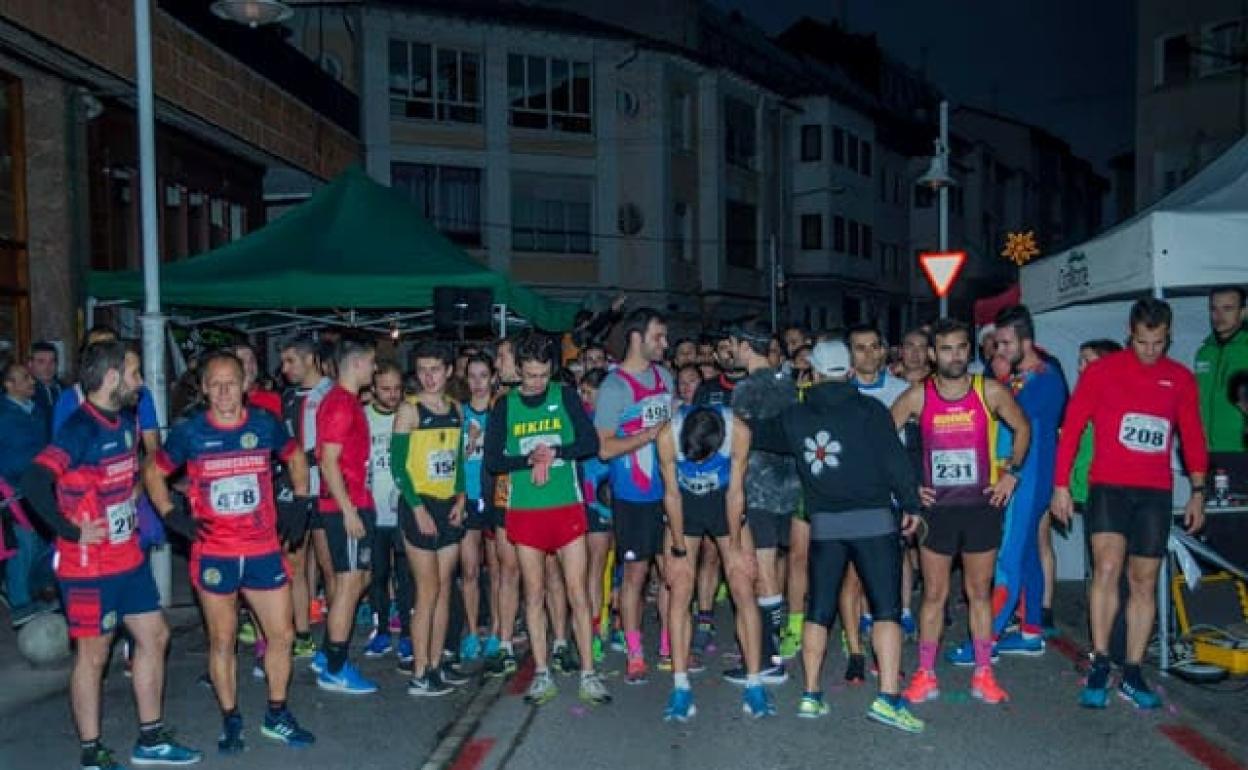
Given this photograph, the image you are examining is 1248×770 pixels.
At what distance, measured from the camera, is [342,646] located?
7.50 metres

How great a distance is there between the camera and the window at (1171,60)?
94.7ft

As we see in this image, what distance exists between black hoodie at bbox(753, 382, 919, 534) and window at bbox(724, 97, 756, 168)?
35888 millimetres

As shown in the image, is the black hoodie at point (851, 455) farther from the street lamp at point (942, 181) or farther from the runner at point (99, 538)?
the street lamp at point (942, 181)

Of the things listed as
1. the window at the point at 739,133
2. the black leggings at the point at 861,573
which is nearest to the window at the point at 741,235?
the window at the point at 739,133

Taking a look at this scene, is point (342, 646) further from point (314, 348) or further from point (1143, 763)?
point (1143, 763)

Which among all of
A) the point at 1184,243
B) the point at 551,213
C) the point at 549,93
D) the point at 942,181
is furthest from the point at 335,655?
the point at 549,93

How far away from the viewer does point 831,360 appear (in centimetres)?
661

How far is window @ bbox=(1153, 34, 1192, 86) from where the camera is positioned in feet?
94.7

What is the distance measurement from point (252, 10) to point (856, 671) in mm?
6654

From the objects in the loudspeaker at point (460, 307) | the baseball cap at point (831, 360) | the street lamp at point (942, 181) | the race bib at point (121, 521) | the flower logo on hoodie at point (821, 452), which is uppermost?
the street lamp at point (942, 181)

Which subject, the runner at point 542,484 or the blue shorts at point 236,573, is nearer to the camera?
the blue shorts at point 236,573

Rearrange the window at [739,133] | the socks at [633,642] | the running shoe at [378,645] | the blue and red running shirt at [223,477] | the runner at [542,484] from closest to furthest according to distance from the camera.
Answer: the blue and red running shirt at [223,477]
the runner at [542,484]
the socks at [633,642]
the running shoe at [378,645]
the window at [739,133]

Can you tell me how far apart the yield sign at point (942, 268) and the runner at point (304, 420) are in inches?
360

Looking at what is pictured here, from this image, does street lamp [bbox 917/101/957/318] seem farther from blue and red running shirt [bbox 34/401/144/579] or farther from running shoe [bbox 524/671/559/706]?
blue and red running shirt [bbox 34/401/144/579]
